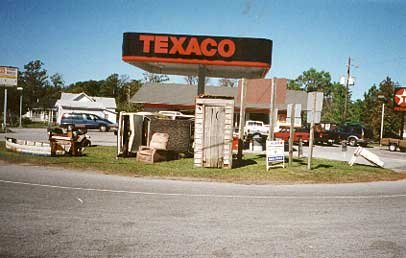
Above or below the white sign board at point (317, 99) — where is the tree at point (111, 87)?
above

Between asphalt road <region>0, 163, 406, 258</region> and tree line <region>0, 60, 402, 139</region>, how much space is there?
33651 mm

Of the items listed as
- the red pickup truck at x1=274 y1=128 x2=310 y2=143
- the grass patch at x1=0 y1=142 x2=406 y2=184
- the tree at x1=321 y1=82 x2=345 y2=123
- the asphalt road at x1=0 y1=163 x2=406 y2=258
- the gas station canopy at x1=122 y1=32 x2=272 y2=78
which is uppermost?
the tree at x1=321 y1=82 x2=345 y2=123

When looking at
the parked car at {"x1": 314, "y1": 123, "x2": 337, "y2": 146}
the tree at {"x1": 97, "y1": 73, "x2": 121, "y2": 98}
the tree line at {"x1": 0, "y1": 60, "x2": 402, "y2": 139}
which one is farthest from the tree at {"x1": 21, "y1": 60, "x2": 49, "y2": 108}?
the parked car at {"x1": 314, "y1": 123, "x2": 337, "y2": 146}

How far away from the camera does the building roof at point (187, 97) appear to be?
4359 centimetres

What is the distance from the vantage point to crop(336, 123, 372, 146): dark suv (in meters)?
32.4

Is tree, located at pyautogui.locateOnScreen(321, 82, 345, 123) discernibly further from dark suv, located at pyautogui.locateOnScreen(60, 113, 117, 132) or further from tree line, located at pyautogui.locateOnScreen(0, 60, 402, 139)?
dark suv, located at pyautogui.locateOnScreen(60, 113, 117, 132)

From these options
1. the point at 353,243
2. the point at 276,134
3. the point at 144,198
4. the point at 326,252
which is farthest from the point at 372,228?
the point at 276,134

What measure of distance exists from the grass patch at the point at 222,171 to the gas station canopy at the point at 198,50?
6.67 m

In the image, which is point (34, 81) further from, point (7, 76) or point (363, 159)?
point (363, 159)

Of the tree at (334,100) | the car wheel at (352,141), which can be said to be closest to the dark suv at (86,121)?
the car wheel at (352,141)

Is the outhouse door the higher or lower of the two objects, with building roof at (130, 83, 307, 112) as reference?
lower

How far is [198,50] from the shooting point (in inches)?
786

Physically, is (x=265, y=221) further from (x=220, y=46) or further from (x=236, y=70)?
(x=236, y=70)

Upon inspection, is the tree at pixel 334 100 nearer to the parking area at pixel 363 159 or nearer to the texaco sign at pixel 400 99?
the texaco sign at pixel 400 99
